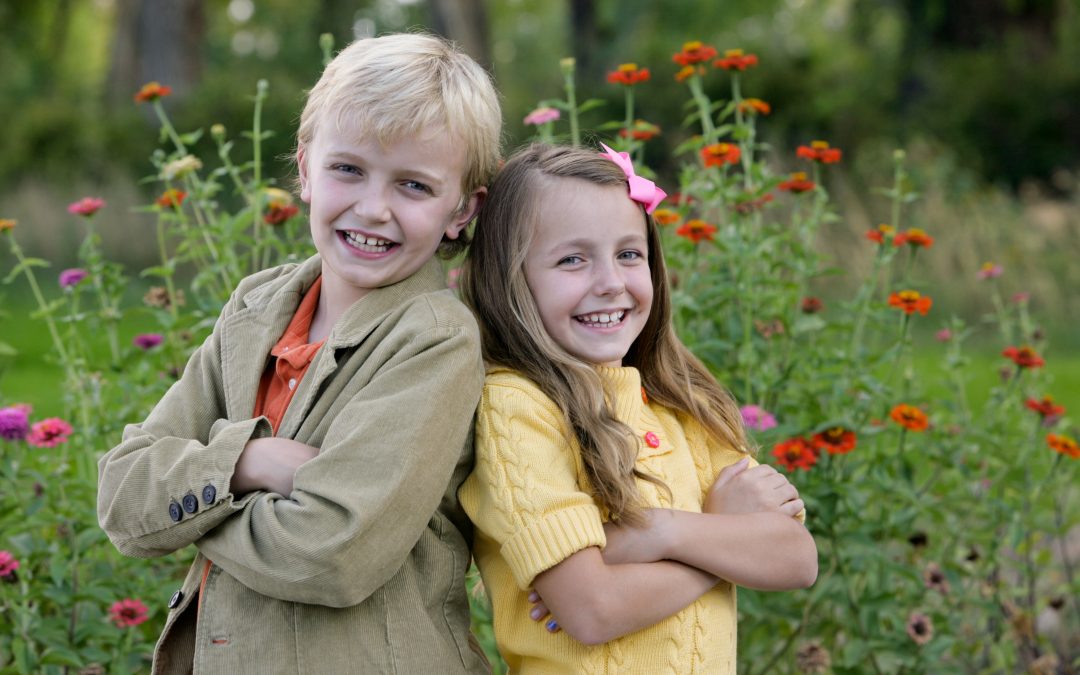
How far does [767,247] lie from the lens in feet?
10.5

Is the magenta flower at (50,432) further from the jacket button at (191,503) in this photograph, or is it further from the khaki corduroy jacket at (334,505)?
the jacket button at (191,503)

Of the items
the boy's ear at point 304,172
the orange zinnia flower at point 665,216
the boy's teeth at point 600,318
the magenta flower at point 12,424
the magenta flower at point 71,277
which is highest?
the boy's ear at point 304,172

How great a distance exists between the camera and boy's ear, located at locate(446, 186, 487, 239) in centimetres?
217

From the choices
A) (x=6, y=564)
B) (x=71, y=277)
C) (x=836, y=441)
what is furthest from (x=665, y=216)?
(x=6, y=564)

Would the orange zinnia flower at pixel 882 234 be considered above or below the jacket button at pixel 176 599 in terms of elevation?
above

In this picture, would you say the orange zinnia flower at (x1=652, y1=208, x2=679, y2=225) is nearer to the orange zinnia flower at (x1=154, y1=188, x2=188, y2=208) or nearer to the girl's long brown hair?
the girl's long brown hair

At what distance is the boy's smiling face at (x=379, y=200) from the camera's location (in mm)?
2016

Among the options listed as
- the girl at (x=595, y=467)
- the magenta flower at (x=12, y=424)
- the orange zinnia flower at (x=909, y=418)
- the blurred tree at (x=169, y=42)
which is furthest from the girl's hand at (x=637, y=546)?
the blurred tree at (x=169, y=42)

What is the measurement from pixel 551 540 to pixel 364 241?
0.59m

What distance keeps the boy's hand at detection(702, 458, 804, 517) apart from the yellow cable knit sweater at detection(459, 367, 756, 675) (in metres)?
0.04

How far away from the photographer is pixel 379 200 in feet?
6.62

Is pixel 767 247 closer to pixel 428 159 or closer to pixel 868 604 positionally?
pixel 868 604

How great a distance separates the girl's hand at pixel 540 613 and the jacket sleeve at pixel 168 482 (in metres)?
0.51

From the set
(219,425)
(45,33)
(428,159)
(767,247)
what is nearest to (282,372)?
(219,425)
